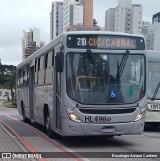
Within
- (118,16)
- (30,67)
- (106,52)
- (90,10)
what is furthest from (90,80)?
(90,10)

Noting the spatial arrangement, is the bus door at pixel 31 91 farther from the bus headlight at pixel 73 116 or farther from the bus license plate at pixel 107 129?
the bus license plate at pixel 107 129

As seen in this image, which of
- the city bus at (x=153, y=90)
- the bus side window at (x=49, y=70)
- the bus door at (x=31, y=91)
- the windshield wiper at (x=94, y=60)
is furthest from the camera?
the bus door at (x=31, y=91)

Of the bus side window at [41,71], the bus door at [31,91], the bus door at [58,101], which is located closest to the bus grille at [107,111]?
the bus door at [58,101]

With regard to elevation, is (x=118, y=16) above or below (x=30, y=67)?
above

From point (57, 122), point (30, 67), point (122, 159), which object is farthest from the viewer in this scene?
point (30, 67)

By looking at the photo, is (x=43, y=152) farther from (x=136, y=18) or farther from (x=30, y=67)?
(x=136, y=18)

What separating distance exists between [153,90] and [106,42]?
526 centimetres

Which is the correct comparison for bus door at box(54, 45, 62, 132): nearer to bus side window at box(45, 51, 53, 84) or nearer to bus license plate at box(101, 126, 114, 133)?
bus side window at box(45, 51, 53, 84)

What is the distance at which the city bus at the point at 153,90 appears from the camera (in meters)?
14.9

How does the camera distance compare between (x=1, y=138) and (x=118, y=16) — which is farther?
(x=118, y=16)

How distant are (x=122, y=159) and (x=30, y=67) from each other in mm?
8995

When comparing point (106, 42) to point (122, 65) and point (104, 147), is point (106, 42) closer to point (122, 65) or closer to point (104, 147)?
point (122, 65)

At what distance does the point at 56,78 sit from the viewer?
1135 centimetres

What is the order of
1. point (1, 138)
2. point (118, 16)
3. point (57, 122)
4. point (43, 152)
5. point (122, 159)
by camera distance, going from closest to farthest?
point (122, 159), point (43, 152), point (57, 122), point (1, 138), point (118, 16)
